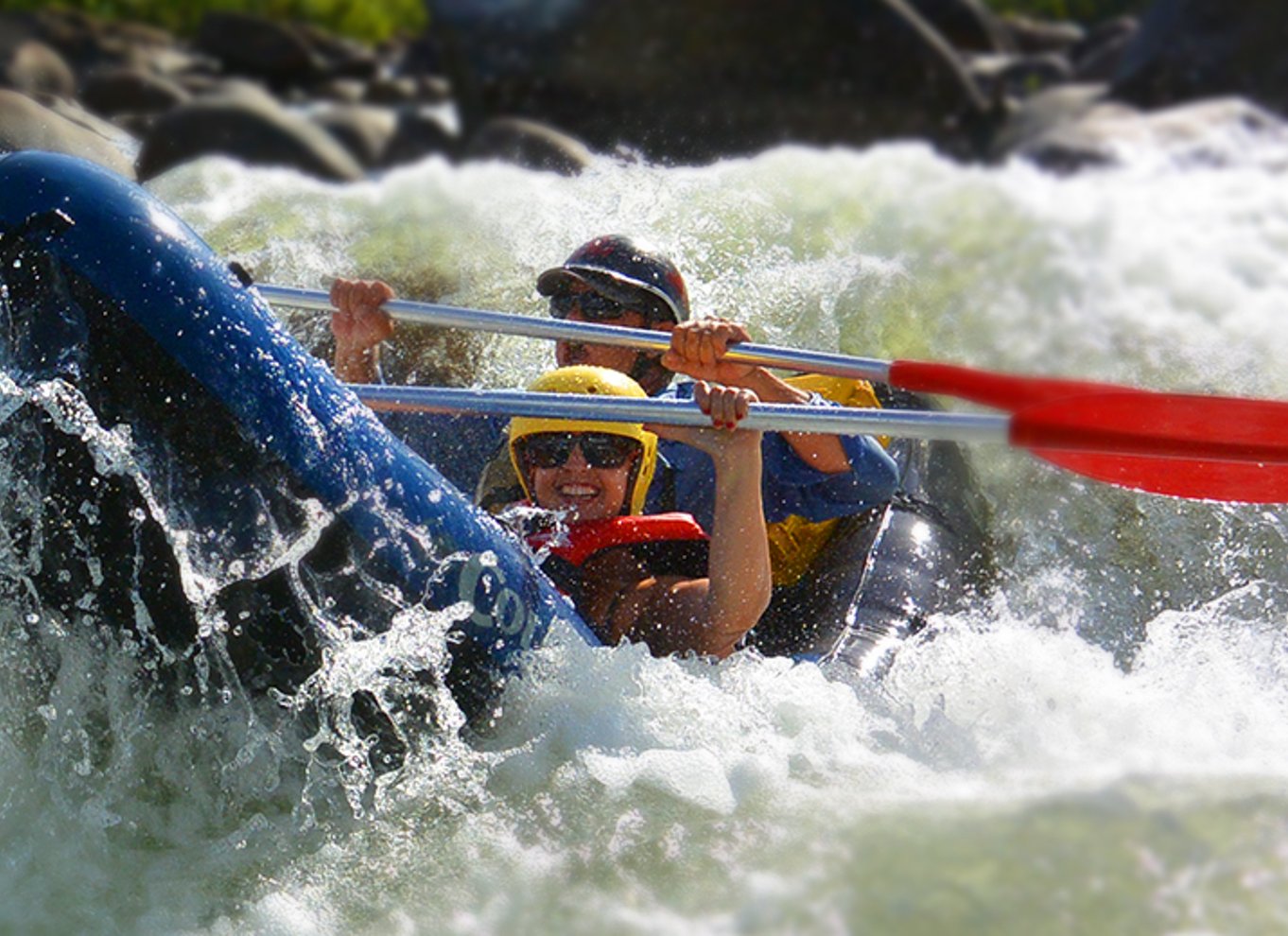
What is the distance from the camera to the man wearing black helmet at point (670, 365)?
3.76m

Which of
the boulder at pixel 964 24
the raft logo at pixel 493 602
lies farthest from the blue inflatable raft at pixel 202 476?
the boulder at pixel 964 24

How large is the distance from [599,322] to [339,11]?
19048 mm

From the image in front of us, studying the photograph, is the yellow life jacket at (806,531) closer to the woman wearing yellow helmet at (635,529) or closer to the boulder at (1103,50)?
the woman wearing yellow helmet at (635,529)

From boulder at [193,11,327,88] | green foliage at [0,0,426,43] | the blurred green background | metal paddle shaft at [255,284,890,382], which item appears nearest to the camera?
metal paddle shaft at [255,284,890,382]

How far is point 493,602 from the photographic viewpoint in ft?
10.5

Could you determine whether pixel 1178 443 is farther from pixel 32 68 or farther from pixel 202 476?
pixel 32 68

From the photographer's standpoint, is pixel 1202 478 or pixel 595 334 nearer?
pixel 595 334

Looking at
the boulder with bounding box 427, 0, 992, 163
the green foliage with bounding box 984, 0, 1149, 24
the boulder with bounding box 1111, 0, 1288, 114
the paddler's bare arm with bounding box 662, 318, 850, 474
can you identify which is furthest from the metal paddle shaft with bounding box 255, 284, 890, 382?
the green foliage with bounding box 984, 0, 1149, 24

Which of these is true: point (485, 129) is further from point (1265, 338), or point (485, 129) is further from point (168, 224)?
point (168, 224)

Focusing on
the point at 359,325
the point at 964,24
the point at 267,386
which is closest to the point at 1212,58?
the point at 964,24

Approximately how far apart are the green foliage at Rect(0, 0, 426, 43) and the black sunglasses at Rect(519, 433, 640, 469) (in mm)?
18154

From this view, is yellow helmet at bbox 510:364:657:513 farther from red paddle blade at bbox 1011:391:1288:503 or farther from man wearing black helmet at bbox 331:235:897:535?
red paddle blade at bbox 1011:391:1288:503

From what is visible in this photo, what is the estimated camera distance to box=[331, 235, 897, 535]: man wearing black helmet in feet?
12.3

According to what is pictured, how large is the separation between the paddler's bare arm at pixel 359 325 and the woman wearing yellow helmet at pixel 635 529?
2.00ft
